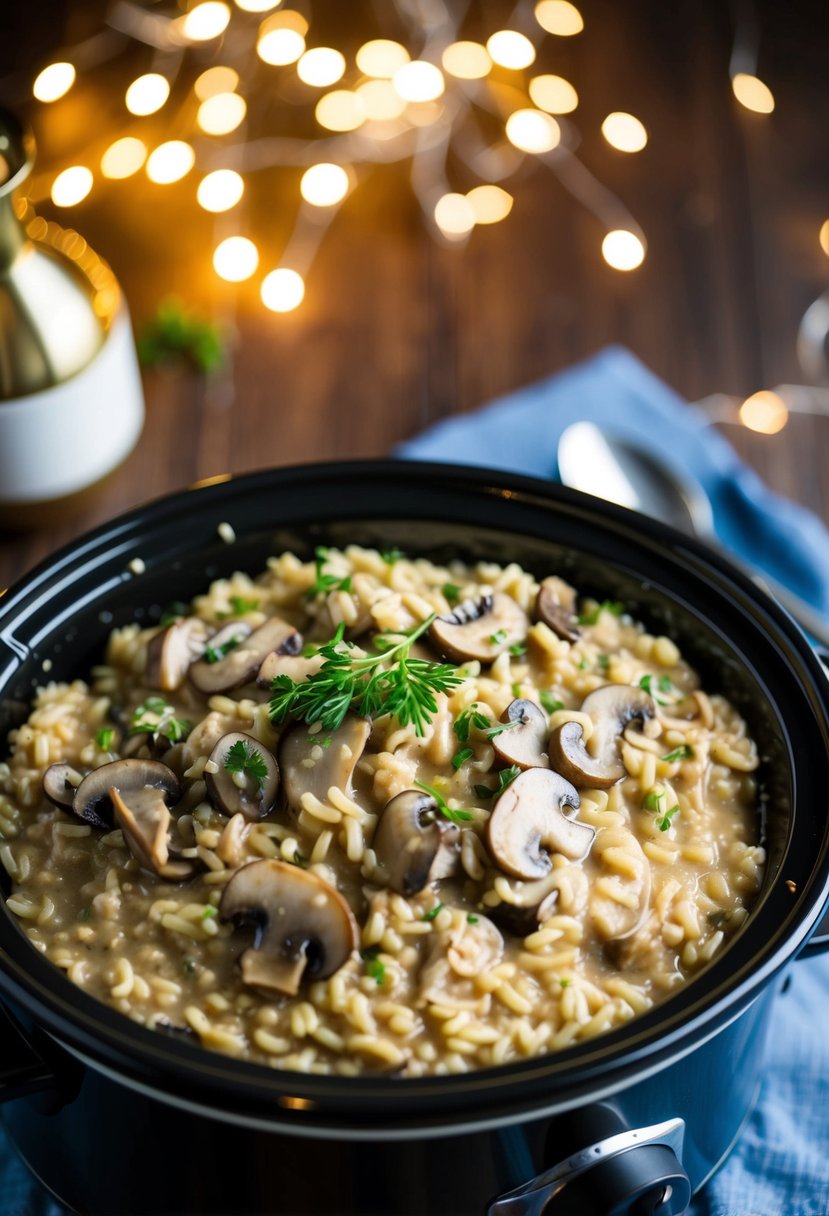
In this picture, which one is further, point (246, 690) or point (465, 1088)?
point (246, 690)

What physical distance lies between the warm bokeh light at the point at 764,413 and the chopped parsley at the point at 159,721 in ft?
10.1

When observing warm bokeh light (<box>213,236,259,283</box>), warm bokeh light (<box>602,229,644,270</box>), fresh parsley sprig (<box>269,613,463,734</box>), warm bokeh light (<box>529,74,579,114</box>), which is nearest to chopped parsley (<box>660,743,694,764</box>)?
fresh parsley sprig (<box>269,613,463,734</box>)

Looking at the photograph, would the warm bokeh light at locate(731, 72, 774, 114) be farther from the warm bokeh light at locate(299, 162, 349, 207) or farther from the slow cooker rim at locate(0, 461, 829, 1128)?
the slow cooker rim at locate(0, 461, 829, 1128)

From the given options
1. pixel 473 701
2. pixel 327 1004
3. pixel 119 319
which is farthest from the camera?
pixel 119 319

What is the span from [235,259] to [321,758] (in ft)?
11.3

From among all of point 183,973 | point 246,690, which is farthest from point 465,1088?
point 246,690

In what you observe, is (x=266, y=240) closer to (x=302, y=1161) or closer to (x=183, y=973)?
(x=183, y=973)

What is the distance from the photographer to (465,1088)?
2674 mm

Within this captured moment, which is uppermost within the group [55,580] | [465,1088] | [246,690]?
[55,580]

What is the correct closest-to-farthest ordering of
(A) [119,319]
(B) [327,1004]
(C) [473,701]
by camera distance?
(B) [327,1004], (C) [473,701], (A) [119,319]

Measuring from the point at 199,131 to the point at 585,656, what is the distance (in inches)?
158

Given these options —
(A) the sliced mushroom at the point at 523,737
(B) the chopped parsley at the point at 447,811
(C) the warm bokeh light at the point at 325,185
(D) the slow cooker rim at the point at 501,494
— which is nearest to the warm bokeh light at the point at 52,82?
(C) the warm bokeh light at the point at 325,185

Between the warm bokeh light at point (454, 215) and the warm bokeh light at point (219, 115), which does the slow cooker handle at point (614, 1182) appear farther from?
the warm bokeh light at point (219, 115)

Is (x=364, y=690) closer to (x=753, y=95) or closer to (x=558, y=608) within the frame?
(x=558, y=608)
